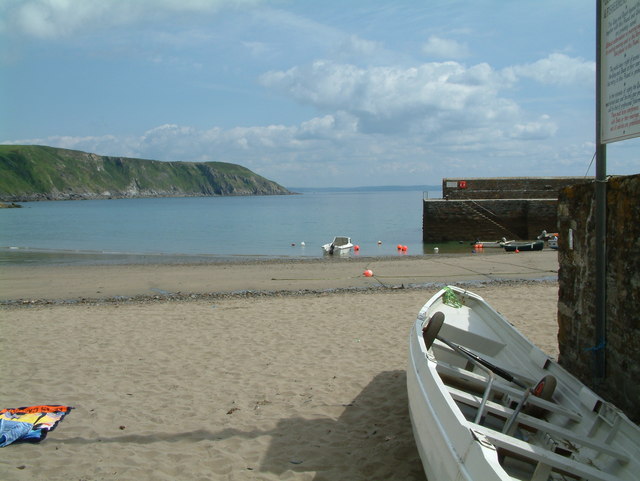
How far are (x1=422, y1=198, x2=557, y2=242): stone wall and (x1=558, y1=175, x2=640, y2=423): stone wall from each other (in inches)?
1160

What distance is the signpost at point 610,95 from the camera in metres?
4.25

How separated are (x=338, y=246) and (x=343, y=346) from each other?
792 inches

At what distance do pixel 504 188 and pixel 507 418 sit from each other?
1426 inches

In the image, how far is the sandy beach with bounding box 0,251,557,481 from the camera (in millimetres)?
4875

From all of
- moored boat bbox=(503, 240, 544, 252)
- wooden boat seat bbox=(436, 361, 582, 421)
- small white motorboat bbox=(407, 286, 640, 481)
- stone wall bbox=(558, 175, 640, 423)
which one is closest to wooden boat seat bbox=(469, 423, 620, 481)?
small white motorboat bbox=(407, 286, 640, 481)

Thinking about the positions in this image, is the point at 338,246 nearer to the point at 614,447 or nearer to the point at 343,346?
the point at 343,346

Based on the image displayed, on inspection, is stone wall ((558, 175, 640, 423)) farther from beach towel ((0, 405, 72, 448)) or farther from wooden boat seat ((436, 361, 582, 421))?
beach towel ((0, 405, 72, 448))

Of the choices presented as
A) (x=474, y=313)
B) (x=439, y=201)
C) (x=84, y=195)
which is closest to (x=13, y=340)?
(x=474, y=313)

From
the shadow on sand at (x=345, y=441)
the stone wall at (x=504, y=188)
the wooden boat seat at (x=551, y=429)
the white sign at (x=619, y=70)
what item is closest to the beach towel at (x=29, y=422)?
the shadow on sand at (x=345, y=441)

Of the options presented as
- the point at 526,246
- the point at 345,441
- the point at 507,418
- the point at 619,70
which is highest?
the point at 619,70

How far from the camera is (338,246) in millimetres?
28516

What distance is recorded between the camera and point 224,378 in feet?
23.1

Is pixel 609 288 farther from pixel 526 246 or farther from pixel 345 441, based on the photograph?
pixel 526 246

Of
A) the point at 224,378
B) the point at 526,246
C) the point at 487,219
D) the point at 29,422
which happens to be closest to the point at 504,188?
the point at 487,219
